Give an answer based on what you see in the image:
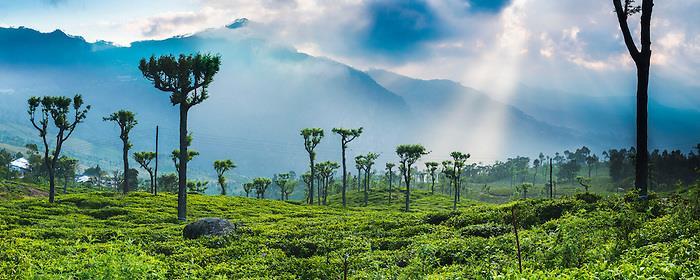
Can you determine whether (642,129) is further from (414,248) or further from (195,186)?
(195,186)

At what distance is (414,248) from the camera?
19703 mm

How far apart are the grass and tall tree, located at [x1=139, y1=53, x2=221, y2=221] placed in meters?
6.76

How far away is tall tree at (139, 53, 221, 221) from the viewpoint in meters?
42.0

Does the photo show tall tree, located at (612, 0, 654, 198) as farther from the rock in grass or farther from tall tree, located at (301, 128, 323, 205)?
tall tree, located at (301, 128, 323, 205)

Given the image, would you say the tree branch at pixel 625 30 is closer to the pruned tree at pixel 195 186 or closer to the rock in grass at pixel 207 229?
the rock in grass at pixel 207 229

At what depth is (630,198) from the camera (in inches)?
678

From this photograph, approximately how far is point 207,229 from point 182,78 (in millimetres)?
20245

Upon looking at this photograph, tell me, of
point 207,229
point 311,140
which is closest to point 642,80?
point 207,229

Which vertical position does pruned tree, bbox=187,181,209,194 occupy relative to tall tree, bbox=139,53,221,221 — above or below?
below

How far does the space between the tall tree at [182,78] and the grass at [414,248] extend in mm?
6764

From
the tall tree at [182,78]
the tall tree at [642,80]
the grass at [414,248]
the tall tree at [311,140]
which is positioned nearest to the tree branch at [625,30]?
the tall tree at [642,80]

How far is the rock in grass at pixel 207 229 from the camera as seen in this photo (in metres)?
27.4

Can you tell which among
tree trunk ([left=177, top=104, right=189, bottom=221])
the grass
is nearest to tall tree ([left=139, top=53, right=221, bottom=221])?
tree trunk ([left=177, top=104, right=189, bottom=221])

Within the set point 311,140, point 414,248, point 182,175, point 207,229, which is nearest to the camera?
point 414,248
